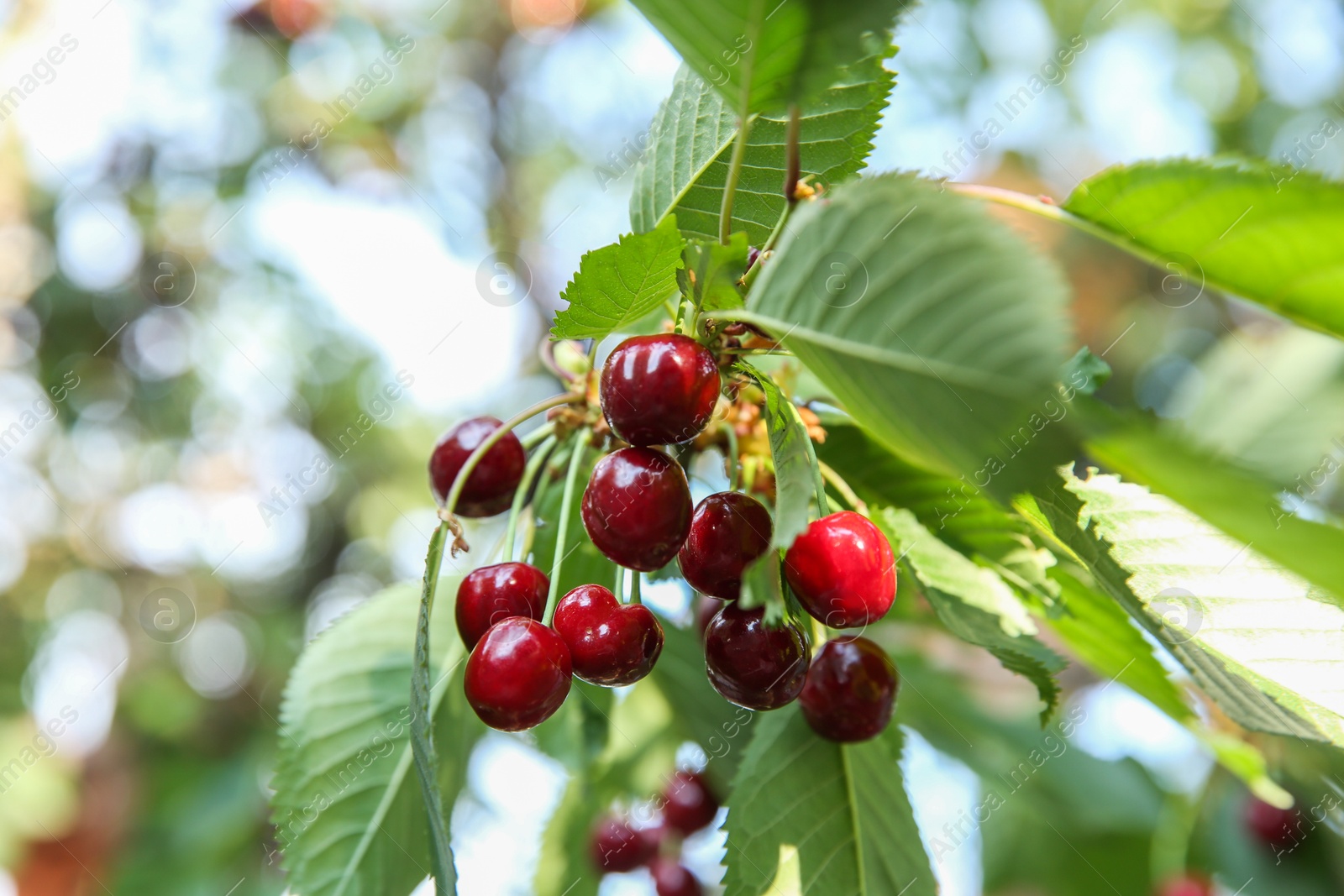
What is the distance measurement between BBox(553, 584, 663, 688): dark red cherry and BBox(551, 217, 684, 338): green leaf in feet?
0.90

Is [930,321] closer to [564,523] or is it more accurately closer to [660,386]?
[660,386]

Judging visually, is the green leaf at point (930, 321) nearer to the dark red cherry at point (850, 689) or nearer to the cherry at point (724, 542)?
the cherry at point (724, 542)

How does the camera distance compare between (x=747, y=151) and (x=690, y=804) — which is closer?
(x=747, y=151)

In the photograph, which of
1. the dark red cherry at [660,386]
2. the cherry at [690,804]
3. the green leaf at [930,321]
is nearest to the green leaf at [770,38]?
the green leaf at [930,321]

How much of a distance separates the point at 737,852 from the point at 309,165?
3991mm

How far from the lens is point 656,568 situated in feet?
2.99

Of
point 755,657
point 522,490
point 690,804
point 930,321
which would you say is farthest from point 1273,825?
point 930,321

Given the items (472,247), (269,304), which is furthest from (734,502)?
(269,304)

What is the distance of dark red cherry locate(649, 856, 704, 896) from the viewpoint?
180 centimetres

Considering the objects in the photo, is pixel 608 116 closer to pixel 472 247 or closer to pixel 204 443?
pixel 472 247

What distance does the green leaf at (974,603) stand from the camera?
1004mm

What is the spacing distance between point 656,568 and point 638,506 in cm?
9

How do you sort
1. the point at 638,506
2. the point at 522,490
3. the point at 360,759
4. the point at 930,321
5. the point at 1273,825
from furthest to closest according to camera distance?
the point at 1273,825 → the point at 360,759 → the point at 522,490 → the point at 638,506 → the point at 930,321

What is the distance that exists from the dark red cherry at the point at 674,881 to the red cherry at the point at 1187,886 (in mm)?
1371
